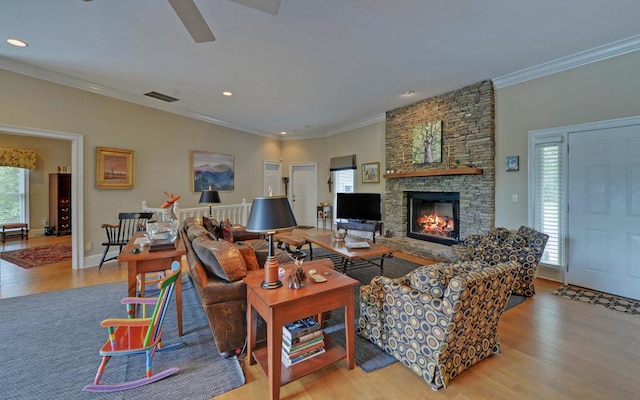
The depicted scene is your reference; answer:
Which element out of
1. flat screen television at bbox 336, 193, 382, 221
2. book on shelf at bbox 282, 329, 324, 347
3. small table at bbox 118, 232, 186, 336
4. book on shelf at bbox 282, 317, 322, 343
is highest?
flat screen television at bbox 336, 193, 382, 221

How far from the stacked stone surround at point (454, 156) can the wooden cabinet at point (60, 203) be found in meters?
8.43

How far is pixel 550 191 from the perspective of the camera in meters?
3.88

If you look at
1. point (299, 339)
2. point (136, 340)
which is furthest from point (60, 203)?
point (299, 339)

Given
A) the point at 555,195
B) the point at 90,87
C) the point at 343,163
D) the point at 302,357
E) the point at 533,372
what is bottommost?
the point at 533,372

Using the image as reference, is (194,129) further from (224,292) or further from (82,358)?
(224,292)

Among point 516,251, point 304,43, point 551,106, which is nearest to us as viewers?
point 304,43

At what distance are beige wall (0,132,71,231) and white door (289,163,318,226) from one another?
21.4ft

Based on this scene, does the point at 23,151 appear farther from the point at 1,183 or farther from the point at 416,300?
the point at 416,300

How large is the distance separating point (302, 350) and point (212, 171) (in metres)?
5.50

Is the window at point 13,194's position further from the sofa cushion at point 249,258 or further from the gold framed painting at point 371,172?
the gold framed painting at point 371,172

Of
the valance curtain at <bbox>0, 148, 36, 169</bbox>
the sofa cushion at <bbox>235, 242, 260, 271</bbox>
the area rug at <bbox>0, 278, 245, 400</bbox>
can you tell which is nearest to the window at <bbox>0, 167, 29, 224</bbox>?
the valance curtain at <bbox>0, 148, 36, 169</bbox>

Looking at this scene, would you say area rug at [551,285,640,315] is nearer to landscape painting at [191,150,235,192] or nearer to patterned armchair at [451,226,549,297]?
patterned armchair at [451,226,549,297]

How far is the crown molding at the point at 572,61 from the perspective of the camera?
10.4 feet

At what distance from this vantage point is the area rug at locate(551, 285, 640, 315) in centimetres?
299
